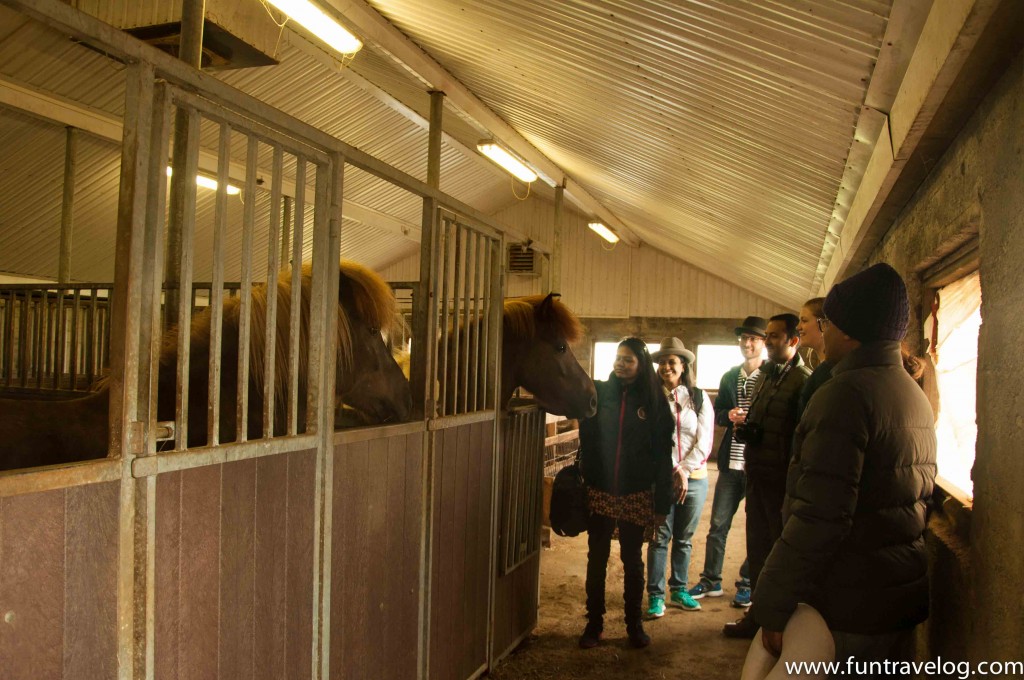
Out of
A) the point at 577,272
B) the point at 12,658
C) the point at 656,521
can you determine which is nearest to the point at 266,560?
the point at 12,658

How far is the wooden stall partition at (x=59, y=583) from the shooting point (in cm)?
100

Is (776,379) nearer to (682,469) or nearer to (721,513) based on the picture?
(682,469)

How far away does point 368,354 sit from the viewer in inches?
90.9

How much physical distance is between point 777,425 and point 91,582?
263 cm

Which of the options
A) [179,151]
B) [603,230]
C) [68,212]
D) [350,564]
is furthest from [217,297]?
[603,230]

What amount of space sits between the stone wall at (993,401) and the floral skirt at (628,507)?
1287mm

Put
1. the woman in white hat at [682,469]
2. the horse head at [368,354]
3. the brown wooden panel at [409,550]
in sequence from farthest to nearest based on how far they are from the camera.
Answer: the woman in white hat at [682,469] < the horse head at [368,354] < the brown wooden panel at [409,550]

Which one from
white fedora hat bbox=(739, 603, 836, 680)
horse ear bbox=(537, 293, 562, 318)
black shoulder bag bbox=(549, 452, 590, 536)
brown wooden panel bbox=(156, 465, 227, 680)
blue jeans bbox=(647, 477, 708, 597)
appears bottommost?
blue jeans bbox=(647, 477, 708, 597)

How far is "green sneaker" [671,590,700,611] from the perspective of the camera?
3760 mm

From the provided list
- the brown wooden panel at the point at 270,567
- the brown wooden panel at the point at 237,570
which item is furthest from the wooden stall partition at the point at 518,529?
the brown wooden panel at the point at 237,570

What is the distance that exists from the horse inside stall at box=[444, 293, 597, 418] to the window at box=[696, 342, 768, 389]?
850cm

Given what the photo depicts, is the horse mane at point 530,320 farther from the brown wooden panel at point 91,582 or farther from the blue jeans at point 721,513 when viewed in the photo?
the brown wooden panel at point 91,582

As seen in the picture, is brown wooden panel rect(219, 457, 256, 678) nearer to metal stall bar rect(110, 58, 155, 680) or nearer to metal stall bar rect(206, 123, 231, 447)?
metal stall bar rect(206, 123, 231, 447)

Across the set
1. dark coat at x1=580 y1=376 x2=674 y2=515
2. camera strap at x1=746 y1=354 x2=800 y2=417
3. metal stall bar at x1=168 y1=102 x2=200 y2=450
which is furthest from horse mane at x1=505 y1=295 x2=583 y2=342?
metal stall bar at x1=168 y1=102 x2=200 y2=450
